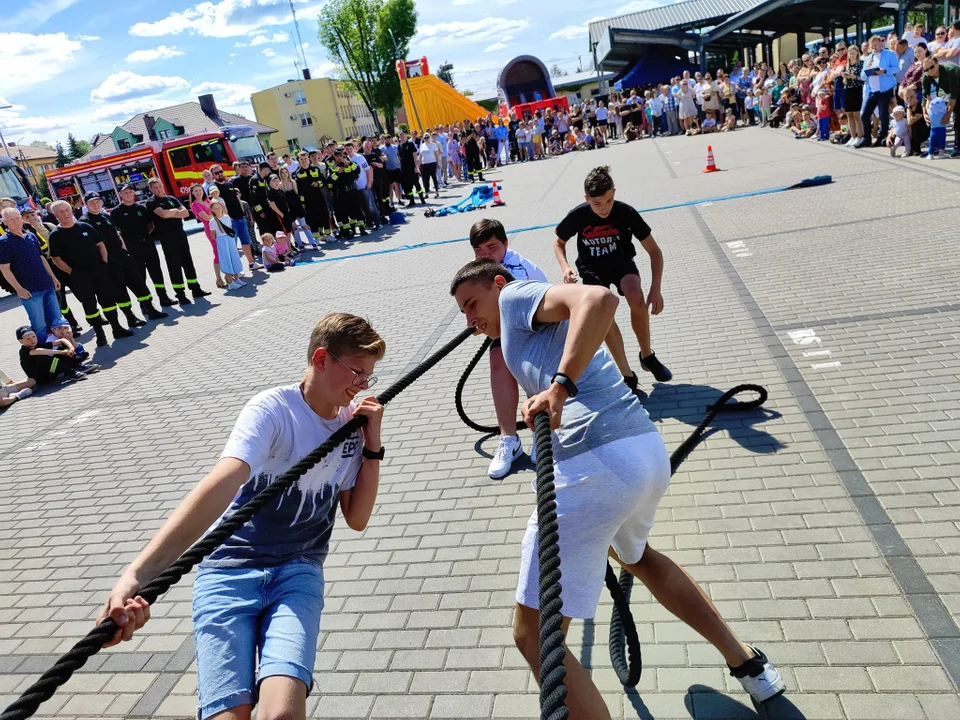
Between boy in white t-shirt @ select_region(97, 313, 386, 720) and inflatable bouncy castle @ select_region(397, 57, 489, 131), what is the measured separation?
36432 mm

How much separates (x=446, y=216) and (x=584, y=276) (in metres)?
13.8

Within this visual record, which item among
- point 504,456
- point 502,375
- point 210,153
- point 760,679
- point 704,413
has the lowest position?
point 704,413

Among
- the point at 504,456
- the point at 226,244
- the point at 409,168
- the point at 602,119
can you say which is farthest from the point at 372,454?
the point at 602,119

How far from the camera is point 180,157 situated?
32.2m

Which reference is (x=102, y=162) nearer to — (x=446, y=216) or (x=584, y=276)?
(x=446, y=216)

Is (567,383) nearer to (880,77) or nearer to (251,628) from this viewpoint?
(251,628)

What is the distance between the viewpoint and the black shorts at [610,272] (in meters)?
6.10

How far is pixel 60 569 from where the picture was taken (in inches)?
193

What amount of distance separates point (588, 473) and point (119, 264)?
11.4 metres

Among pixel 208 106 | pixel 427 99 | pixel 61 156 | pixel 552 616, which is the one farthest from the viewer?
pixel 61 156

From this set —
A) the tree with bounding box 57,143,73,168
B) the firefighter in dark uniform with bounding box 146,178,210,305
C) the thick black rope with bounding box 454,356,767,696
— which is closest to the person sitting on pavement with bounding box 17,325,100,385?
the firefighter in dark uniform with bounding box 146,178,210,305

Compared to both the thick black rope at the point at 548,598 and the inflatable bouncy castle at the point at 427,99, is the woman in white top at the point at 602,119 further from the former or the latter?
the thick black rope at the point at 548,598

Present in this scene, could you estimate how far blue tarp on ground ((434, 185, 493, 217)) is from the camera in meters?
19.8

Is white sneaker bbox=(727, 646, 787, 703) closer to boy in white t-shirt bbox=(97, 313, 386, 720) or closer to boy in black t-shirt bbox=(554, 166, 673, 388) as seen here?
boy in white t-shirt bbox=(97, 313, 386, 720)
